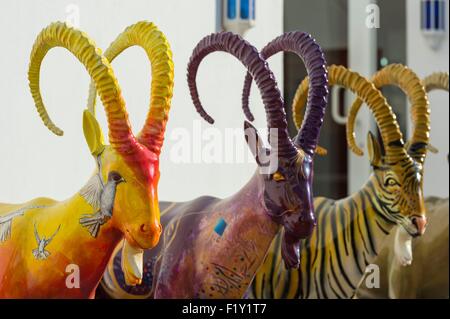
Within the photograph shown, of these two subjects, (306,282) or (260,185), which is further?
(306,282)

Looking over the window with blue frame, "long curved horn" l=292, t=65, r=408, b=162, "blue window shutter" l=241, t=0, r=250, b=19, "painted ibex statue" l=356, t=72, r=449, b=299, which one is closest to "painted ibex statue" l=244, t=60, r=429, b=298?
"long curved horn" l=292, t=65, r=408, b=162

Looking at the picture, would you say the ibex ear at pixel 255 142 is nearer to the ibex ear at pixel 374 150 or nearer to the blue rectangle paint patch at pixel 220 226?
the blue rectangle paint patch at pixel 220 226

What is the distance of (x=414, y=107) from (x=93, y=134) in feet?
4.84

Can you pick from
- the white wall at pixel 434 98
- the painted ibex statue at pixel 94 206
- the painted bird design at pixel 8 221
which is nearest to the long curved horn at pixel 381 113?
the painted ibex statue at pixel 94 206

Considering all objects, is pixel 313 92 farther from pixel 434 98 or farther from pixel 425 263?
pixel 434 98

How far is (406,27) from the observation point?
13.8 feet

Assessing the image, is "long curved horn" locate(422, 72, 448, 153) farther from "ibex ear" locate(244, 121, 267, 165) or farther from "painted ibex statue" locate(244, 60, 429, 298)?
"ibex ear" locate(244, 121, 267, 165)

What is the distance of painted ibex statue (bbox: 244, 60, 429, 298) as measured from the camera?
3.03 meters

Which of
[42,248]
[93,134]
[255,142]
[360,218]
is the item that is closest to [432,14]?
[360,218]

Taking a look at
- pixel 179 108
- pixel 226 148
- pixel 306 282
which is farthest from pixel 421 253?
pixel 179 108

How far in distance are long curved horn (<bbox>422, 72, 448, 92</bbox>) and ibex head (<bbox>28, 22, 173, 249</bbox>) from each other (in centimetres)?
187

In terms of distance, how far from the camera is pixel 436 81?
3.83 meters
